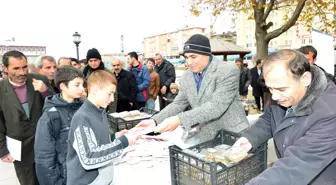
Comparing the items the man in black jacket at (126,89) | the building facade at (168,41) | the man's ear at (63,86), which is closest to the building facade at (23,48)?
the man in black jacket at (126,89)

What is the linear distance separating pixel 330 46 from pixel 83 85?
2.91m

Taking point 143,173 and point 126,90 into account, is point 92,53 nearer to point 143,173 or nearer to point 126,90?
point 126,90

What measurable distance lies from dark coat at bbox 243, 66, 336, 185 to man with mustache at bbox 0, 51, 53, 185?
2.30m

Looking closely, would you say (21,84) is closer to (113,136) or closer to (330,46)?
(113,136)

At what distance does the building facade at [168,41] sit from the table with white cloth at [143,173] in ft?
290

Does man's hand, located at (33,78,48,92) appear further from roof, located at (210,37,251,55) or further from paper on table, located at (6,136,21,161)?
roof, located at (210,37,251,55)

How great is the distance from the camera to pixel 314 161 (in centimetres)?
117

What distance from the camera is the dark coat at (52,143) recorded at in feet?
6.58

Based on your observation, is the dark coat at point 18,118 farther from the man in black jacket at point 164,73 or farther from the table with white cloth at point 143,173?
the man in black jacket at point 164,73

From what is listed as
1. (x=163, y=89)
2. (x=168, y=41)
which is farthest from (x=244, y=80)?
(x=168, y=41)

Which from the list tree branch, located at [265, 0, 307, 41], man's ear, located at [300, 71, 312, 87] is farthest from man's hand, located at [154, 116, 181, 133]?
tree branch, located at [265, 0, 307, 41]

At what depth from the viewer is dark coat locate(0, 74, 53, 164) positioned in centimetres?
253

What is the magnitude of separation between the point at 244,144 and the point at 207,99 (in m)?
0.56

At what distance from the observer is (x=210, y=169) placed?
51.8 inches
